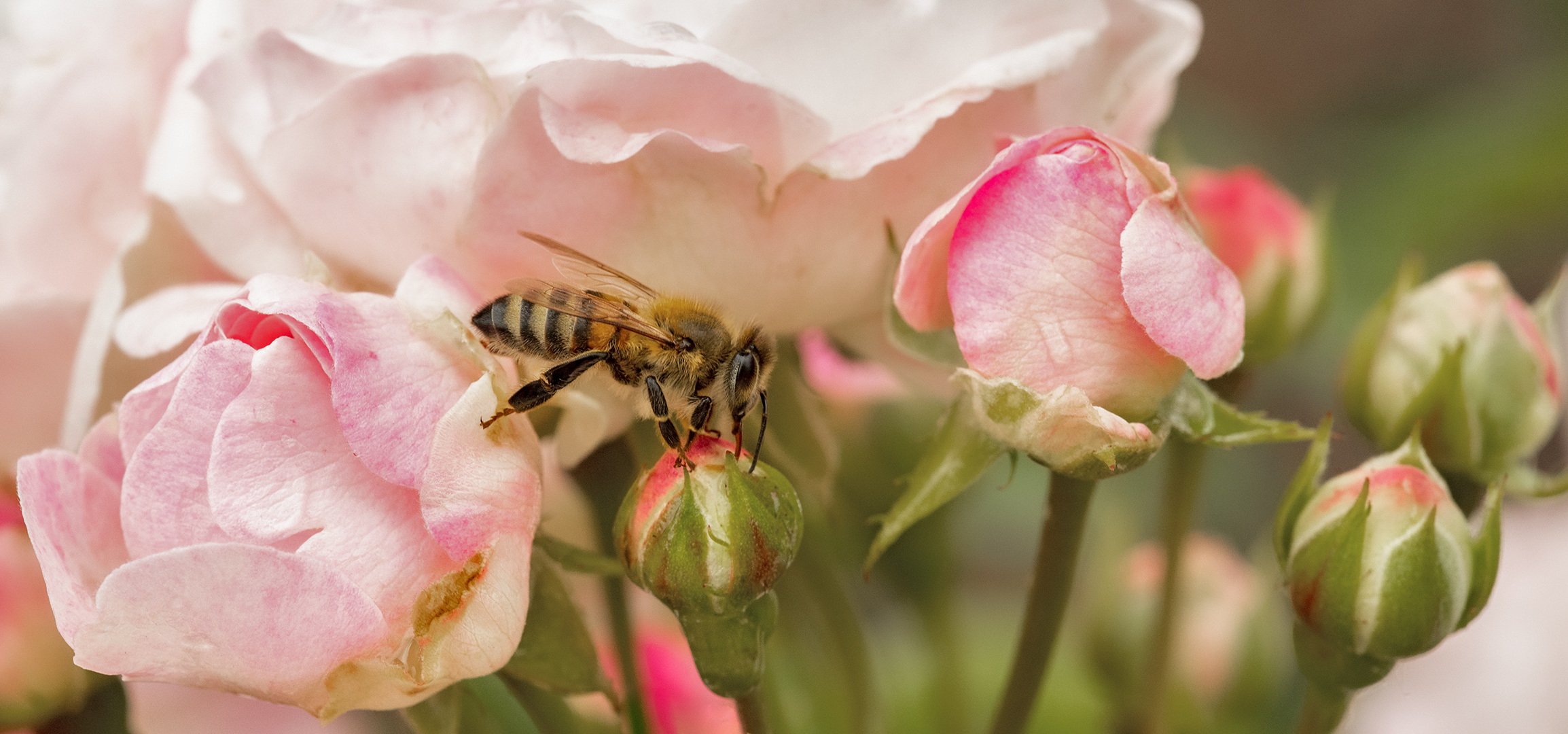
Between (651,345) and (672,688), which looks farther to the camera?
(672,688)

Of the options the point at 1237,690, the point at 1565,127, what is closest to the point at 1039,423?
the point at 1237,690

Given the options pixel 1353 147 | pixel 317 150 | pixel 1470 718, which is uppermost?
pixel 317 150

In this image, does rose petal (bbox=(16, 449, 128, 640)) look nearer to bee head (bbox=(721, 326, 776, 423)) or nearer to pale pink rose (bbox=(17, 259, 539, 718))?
pale pink rose (bbox=(17, 259, 539, 718))

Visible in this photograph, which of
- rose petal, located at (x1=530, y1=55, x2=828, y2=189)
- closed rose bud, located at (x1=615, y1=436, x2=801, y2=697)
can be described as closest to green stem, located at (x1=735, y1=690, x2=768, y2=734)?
closed rose bud, located at (x1=615, y1=436, x2=801, y2=697)

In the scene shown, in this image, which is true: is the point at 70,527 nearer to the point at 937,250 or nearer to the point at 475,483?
the point at 475,483

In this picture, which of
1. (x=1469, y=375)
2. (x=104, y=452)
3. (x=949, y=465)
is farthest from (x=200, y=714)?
(x=1469, y=375)

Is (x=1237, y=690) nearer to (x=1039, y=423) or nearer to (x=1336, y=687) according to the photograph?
(x=1336, y=687)

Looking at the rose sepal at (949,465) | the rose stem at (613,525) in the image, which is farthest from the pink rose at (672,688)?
the rose sepal at (949,465)
